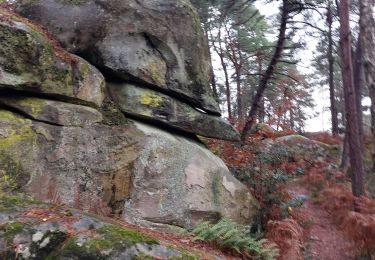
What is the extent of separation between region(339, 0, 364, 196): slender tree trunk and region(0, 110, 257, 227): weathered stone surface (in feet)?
9.31

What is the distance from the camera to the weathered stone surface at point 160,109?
7961 millimetres

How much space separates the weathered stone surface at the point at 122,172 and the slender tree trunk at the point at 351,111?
2.84 m

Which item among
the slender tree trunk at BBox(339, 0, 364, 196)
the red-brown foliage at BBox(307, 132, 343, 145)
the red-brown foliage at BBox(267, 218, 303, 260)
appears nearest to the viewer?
the red-brown foliage at BBox(267, 218, 303, 260)

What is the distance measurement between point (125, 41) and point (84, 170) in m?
3.11

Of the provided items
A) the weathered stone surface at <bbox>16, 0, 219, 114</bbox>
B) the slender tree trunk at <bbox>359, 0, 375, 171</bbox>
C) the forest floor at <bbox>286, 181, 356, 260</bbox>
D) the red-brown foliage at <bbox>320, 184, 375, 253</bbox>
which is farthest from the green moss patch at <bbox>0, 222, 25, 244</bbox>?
the slender tree trunk at <bbox>359, 0, 375, 171</bbox>

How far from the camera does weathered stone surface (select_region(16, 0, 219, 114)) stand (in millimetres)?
8016

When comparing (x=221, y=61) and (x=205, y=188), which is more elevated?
(x=221, y=61)

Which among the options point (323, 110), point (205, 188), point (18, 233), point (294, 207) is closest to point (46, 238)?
point (18, 233)

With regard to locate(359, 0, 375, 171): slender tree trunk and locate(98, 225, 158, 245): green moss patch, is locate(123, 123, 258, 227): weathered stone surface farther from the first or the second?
locate(359, 0, 375, 171): slender tree trunk

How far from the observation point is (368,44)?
9.34 meters

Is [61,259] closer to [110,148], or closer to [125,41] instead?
[110,148]

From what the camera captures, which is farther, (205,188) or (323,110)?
(323,110)

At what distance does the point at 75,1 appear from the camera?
819cm

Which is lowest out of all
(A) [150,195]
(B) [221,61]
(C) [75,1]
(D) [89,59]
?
(A) [150,195]
